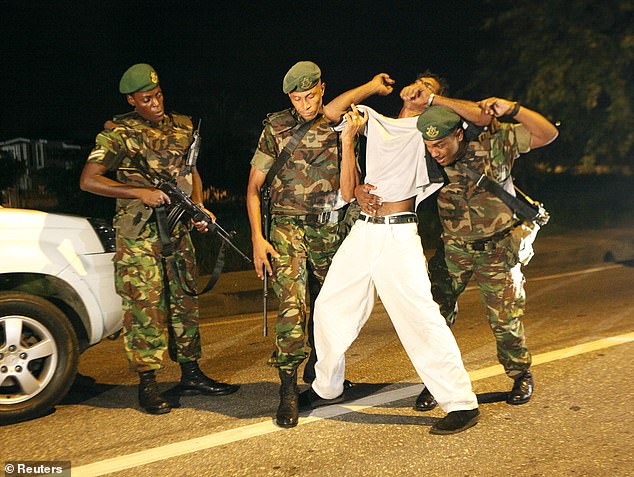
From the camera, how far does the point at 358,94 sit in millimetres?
4434

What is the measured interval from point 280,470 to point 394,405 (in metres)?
1.12

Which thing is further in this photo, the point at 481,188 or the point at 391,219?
the point at 481,188

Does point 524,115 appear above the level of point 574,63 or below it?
below

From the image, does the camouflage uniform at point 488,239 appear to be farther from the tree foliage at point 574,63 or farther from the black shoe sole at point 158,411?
the tree foliage at point 574,63

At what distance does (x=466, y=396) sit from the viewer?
4.40 m

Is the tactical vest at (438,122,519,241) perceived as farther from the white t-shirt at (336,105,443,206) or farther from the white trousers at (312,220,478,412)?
the white trousers at (312,220,478,412)

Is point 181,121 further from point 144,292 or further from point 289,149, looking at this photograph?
point 144,292

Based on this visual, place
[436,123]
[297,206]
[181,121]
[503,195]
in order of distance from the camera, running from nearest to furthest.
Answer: [436,123] < [503,195] < [297,206] < [181,121]

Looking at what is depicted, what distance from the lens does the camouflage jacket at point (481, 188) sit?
459 centimetres

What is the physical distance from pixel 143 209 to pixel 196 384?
1143mm

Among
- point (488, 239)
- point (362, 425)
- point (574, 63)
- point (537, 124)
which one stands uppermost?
point (574, 63)

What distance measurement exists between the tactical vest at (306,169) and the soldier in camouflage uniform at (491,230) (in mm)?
635

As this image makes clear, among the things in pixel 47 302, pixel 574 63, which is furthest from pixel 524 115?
pixel 574 63

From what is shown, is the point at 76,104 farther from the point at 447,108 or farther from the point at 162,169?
the point at 447,108
